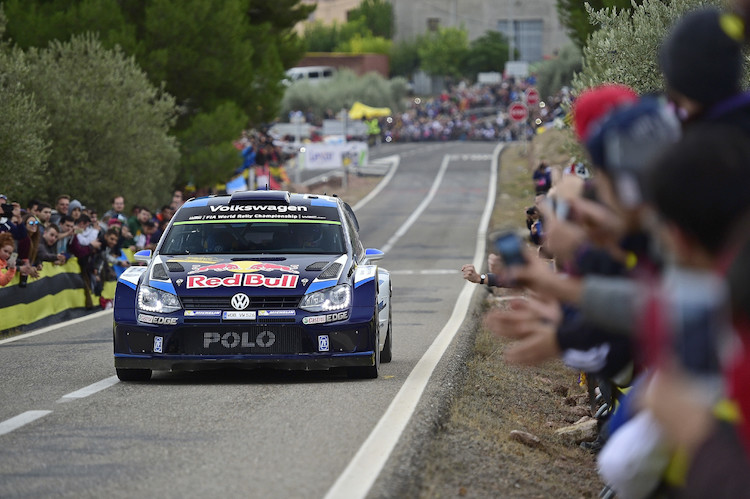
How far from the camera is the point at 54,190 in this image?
31094 mm

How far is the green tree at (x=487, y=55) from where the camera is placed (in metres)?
132

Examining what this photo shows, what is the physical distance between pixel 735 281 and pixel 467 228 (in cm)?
3851

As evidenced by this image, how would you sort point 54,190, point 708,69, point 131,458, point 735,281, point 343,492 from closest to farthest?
1. point 735,281
2. point 708,69
3. point 343,492
4. point 131,458
5. point 54,190

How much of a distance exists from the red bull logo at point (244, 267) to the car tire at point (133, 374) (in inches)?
38.0

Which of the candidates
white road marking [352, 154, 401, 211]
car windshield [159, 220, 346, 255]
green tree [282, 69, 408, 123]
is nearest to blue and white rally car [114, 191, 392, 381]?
car windshield [159, 220, 346, 255]

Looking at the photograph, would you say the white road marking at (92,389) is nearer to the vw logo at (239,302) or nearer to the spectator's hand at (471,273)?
the vw logo at (239,302)

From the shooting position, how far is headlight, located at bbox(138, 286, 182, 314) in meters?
11.5

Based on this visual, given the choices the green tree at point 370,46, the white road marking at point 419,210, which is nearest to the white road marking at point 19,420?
the white road marking at point 419,210

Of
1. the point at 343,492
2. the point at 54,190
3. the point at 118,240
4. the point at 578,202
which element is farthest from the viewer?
the point at 54,190

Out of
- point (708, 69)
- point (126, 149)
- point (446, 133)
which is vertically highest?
point (708, 69)

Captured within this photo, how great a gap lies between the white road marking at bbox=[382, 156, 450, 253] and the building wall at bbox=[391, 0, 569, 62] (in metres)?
73.2

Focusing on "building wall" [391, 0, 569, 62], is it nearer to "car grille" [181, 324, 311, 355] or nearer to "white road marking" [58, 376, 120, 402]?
"white road marking" [58, 376, 120, 402]

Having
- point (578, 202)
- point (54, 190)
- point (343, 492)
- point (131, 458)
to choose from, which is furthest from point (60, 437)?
point (54, 190)

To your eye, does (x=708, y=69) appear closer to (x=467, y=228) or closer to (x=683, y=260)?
(x=683, y=260)
